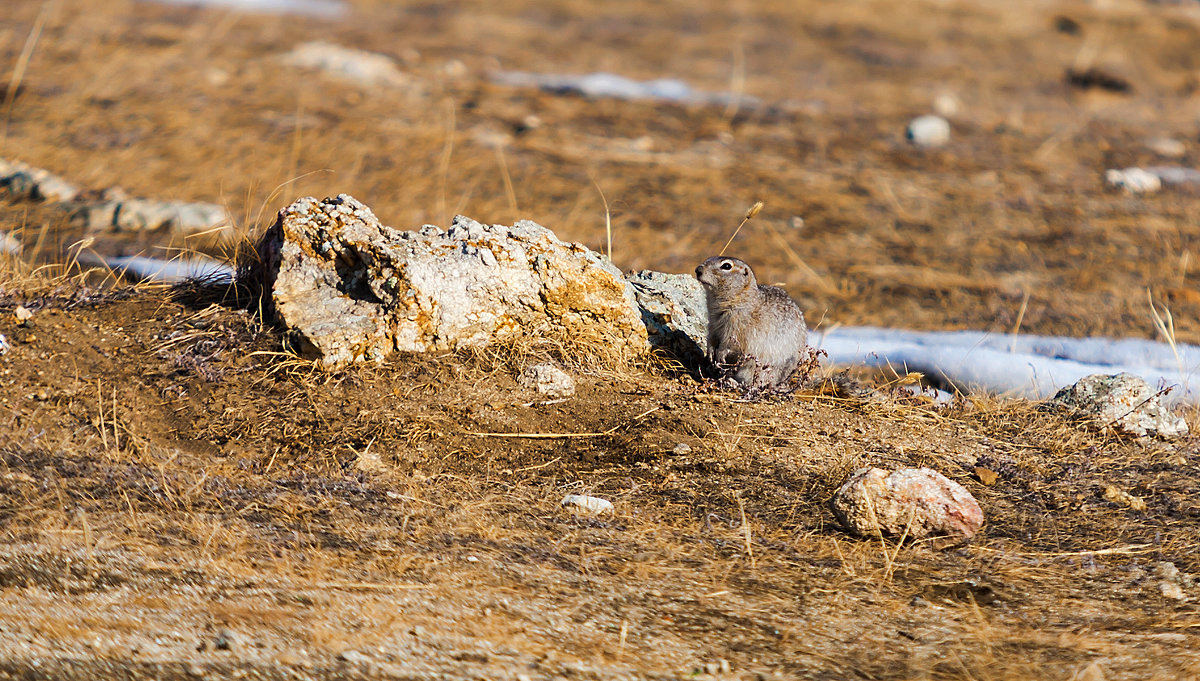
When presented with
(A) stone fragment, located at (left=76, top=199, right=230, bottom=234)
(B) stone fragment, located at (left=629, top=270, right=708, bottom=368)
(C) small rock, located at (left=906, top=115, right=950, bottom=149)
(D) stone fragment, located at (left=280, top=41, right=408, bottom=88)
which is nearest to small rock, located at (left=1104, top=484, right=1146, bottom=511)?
(B) stone fragment, located at (left=629, top=270, right=708, bottom=368)

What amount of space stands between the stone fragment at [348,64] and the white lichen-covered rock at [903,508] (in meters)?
8.59

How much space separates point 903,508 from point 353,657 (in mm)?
1959

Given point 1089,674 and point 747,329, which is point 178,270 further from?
point 1089,674

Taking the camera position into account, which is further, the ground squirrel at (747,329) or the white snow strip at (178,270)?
the white snow strip at (178,270)

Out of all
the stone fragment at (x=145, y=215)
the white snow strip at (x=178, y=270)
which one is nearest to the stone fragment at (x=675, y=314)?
the white snow strip at (x=178, y=270)

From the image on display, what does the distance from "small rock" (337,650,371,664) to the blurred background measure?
9.28ft

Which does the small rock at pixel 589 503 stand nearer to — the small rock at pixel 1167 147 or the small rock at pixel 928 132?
the small rock at pixel 928 132

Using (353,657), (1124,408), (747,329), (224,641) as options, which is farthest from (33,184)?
(1124,408)

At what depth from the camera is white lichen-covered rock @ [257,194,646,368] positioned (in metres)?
4.25

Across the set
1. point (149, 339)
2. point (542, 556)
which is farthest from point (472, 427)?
point (149, 339)

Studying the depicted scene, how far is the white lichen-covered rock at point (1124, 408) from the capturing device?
180 inches

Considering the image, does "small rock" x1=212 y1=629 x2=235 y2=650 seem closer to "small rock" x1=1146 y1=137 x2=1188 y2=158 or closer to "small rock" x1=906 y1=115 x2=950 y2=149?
"small rock" x1=906 y1=115 x2=950 y2=149

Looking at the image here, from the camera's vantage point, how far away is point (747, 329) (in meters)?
4.54

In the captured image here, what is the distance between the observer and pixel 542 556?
10.5 feet
